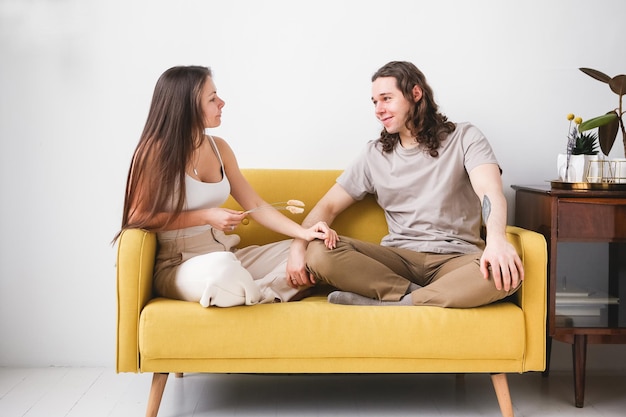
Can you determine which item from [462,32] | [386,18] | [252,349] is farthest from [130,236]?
[462,32]

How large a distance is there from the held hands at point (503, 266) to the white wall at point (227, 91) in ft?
3.08

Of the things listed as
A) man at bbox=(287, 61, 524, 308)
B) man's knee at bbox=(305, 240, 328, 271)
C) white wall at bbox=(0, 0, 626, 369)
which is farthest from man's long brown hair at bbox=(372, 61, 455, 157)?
man's knee at bbox=(305, 240, 328, 271)

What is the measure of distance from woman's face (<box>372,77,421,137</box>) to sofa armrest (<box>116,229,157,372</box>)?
3.33 ft

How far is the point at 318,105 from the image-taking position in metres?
3.04

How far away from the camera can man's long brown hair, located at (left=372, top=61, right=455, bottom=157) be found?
2684 mm

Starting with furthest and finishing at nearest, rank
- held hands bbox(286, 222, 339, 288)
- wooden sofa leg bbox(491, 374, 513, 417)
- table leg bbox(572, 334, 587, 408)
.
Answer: table leg bbox(572, 334, 587, 408) → held hands bbox(286, 222, 339, 288) → wooden sofa leg bbox(491, 374, 513, 417)

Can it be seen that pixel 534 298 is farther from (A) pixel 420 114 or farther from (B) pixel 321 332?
(A) pixel 420 114

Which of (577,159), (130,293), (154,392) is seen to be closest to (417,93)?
(577,159)

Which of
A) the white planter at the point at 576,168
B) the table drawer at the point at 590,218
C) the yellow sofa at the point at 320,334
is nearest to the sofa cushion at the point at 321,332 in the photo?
the yellow sofa at the point at 320,334

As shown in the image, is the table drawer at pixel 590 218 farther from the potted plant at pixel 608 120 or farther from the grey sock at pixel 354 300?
the grey sock at pixel 354 300

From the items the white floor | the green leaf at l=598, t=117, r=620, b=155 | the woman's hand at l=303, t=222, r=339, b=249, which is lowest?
the white floor

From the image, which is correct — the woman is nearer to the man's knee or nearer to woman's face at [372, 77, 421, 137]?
the man's knee

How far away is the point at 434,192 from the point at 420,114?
0.99 feet

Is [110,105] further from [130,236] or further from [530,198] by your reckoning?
[530,198]
